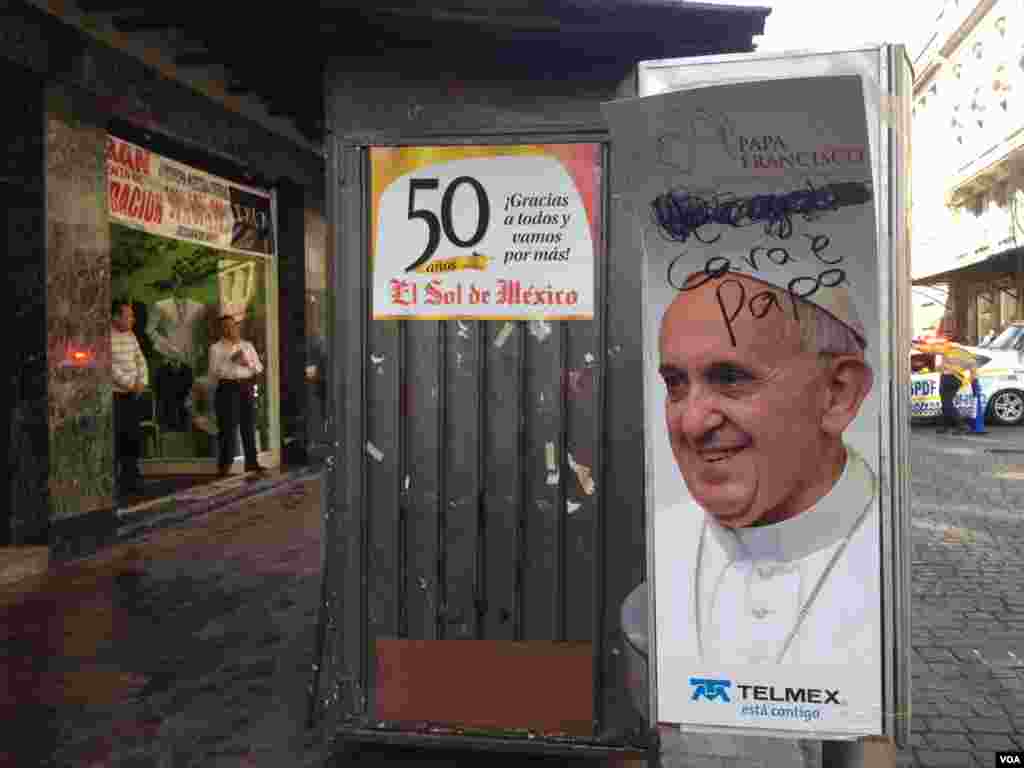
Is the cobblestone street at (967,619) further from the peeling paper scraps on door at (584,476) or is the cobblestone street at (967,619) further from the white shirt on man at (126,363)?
the white shirt on man at (126,363)

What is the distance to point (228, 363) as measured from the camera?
10.6 m

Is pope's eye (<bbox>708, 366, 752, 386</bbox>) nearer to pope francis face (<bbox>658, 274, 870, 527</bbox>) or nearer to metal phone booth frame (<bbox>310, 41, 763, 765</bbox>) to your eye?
pope francis face (<bbox>658, 274, 870, 527</bbox>)

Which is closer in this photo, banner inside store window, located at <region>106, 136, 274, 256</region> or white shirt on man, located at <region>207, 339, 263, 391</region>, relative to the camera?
banner inside store window, located at <region>106, 136, 274, 256</region>

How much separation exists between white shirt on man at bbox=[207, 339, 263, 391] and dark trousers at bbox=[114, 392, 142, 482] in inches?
54.2

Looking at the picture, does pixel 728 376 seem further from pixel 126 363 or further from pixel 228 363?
pixel 228 363

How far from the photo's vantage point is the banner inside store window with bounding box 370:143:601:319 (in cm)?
359

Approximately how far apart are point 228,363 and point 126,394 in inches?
72.8

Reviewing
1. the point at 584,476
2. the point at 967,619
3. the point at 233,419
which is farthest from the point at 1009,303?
the point at 584,476

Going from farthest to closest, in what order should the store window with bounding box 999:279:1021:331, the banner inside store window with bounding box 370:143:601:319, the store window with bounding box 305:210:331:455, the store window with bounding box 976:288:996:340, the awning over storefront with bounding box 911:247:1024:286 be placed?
the store window with bounding box 976:288:996:340, the store window with bounding box 999:279:1021:331, the awning over storefront with bounding box 911:247:1024:286, the store window with bounding box 305:210:331:455, the banner inside store window with bounding box 370:143:601:319

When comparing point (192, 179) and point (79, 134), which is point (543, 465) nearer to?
point (79, 134)

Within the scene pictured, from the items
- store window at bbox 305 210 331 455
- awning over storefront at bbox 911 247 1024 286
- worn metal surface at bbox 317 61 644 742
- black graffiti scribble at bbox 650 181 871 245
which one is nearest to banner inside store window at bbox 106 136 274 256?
store window at bbox 305 210 331 455

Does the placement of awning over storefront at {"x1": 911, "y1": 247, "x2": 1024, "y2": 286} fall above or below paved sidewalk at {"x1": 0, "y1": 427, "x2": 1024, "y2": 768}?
above

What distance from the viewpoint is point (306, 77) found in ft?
14.5

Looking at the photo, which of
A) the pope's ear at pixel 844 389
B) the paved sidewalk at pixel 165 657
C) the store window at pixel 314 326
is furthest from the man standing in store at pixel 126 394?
the pope's ear at pixel 844 389
